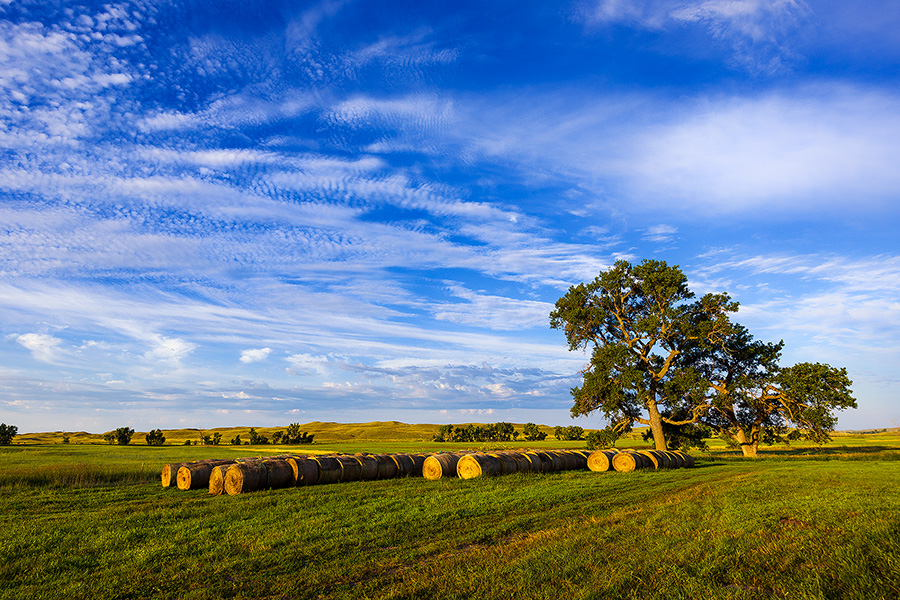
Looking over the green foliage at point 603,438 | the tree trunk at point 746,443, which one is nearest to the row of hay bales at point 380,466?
the green foliage at point 603,438

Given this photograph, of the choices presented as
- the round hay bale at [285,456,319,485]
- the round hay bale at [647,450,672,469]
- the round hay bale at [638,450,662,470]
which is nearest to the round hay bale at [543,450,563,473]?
the round hay bale at [638,450,662,470]

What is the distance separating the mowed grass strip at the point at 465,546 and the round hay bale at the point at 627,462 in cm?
1032

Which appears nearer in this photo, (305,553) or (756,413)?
(305,553)

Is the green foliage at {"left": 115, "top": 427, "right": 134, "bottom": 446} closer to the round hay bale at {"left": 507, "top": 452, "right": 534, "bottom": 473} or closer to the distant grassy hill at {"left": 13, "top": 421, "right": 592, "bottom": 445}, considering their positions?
the distant grassy hill at {"left": 13, "top": 421, "right": 592, "bottom": 445}

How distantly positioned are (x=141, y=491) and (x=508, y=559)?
15441 millimetres

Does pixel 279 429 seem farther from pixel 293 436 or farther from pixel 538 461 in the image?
pixel 538 461

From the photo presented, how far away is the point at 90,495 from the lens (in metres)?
16.2

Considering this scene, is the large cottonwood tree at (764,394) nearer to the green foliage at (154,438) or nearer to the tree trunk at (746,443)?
the tree trunk at (746,443)

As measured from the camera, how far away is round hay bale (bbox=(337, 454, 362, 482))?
64.1ft

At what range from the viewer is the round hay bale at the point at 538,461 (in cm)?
2373

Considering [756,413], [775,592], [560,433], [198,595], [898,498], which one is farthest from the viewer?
[560,433]

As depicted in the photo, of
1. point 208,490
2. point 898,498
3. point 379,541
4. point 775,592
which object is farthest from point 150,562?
point 898,498

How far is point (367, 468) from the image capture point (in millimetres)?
20516

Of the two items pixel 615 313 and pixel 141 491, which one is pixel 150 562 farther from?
pixel 615 313
